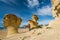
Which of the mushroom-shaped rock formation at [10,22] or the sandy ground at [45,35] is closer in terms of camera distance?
the sandy ground at [45,35]

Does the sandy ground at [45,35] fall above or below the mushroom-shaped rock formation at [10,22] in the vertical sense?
below

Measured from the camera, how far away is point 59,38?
31.1 ft

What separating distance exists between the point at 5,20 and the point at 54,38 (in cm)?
1382

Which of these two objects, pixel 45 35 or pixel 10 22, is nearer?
pixel 45 35

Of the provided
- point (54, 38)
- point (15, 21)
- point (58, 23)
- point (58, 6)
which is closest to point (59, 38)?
point (54, 38)

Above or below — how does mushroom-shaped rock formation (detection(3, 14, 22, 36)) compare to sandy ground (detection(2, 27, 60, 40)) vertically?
above

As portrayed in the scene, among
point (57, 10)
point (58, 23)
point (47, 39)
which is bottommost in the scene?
point (47, 39)

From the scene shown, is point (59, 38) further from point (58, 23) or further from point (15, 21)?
point (15, 21)

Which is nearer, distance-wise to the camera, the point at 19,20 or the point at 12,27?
the point at 12,27

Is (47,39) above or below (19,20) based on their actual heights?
below

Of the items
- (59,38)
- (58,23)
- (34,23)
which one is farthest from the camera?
(34,23)

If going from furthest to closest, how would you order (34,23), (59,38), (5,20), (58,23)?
(34,23)
(5,20)
(58,23)
(59,38)

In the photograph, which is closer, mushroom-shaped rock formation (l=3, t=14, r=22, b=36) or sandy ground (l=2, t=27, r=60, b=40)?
sandy ground (l=2, t=27, r=60, b=40)

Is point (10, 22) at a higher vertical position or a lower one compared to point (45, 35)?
higher
